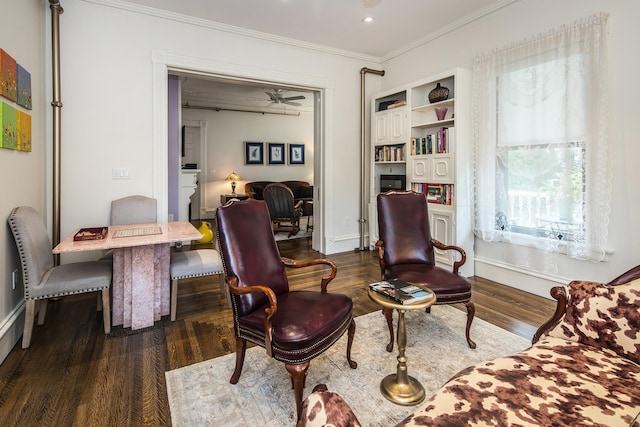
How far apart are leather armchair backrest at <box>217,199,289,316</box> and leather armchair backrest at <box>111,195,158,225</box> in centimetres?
181

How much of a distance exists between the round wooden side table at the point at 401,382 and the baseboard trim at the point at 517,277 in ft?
6.95

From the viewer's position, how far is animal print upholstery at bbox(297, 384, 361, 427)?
0.68 meters

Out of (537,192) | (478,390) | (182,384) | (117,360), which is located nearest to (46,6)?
(117,360)

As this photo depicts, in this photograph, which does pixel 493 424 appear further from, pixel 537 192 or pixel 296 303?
pixel 537 192

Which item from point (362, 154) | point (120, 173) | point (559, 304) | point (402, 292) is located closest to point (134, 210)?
point (120, 173)

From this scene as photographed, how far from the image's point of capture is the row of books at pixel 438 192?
3.91m

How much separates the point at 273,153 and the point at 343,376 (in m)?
7.66

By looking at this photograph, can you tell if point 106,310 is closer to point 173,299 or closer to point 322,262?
point 173,299

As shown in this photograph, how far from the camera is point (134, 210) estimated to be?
3.44 m

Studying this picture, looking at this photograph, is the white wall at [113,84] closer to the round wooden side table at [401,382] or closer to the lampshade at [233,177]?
the round wooden side table at [401,382]

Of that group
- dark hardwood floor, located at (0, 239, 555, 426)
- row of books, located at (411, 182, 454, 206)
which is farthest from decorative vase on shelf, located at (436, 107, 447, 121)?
dark hardwood floor, located at (0, 239, 555, 426)

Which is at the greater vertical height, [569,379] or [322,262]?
[322,262]

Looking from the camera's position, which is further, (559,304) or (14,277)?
(14,277)

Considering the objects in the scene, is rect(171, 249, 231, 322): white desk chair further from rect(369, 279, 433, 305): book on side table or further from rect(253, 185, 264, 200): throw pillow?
rect(253, 185, 264, 200): throw pillow
